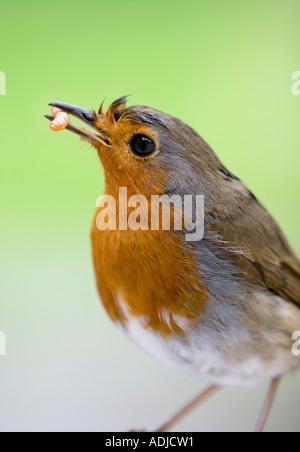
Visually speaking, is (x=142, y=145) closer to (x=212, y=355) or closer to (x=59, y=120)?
(x=59, y=120)

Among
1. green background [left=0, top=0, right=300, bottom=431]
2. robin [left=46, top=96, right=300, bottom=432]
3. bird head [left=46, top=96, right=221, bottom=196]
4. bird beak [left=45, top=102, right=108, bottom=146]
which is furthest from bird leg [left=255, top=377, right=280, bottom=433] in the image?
bird beak [left=45, top=102, right=108, bottom=146]

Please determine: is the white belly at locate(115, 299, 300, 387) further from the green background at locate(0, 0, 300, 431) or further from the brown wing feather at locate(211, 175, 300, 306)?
the green background at locate(0, 0, 300, 431)

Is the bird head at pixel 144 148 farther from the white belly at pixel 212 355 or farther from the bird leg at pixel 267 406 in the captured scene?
the bird leg at pixel 267 406

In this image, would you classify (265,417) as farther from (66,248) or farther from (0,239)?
(0,239)

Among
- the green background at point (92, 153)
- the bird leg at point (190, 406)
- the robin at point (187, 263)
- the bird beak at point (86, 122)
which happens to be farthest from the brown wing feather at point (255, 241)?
the bird leg at point (190, 406)

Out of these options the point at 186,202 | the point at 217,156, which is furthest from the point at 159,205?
the point at 217,156

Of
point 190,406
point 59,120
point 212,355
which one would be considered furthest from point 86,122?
point 190,406
